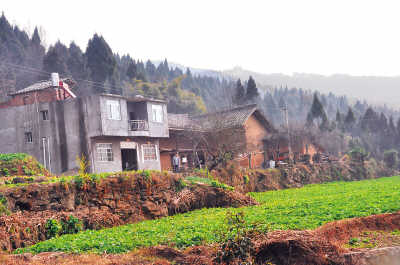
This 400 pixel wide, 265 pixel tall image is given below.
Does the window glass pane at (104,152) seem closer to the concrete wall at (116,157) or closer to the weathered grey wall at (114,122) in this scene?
the concrete wall at (116,157)

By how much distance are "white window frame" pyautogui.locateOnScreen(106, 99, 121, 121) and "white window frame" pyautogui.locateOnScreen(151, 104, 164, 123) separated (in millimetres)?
4044

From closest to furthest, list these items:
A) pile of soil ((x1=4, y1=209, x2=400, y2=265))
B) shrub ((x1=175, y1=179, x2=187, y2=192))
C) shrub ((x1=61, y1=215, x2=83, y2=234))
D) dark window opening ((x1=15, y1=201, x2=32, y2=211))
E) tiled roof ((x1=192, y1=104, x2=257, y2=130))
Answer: pile of soil ((x1=4, y1=209, x2=400, y2=265)), dark window opening ((x1=15, y1=201, x2=32, y2=211)), shrub ((x1=61, y1=215, x2=83, y2=234)), shrub ((x1=175, y1=179, x2=187, y2=192)), tiled roof ((x1=192, y1=104, x2=257, y2=130))

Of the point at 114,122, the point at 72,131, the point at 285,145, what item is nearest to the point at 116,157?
the point at 114,122

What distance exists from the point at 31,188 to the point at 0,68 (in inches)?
1763

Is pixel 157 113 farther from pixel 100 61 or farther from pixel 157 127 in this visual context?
pixel 100 61

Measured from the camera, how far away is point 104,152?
104 ft

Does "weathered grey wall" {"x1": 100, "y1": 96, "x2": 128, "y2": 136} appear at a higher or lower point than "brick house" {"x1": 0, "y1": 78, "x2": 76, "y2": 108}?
lower

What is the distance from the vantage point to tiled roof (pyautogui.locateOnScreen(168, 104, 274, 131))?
37612mm

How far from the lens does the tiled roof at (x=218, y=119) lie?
37.6m

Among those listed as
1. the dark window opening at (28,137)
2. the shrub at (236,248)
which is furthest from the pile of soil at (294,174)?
the shrub at (236,248)

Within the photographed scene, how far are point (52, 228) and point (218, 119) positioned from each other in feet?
79.6

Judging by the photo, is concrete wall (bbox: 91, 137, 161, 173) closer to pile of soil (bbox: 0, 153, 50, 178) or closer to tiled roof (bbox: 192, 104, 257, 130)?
tiled roof (bbox: 192, 104, 257, 130)

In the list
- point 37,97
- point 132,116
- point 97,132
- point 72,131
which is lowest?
point 97,132

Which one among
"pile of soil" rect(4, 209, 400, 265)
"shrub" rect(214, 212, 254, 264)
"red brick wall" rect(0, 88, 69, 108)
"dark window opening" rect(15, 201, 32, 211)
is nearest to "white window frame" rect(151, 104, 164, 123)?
"red brick wall" rect(0, 88, 69, 108)
